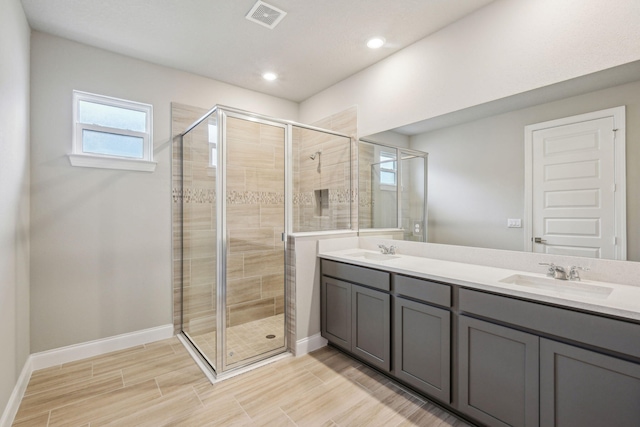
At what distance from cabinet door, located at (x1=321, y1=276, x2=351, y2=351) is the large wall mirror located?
89cm

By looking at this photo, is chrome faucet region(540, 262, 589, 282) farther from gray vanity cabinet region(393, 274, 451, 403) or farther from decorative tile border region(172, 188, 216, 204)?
decorative tile border region(172, 188, 216, 204)

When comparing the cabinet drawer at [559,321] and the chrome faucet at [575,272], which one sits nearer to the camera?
the cabinet drawer at [559,321]

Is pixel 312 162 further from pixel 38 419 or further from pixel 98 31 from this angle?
pixel 38 419

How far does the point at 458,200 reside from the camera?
231 cm

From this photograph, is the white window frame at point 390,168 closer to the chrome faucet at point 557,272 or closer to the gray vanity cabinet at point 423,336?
the gray vanity cabinet at point 423,336

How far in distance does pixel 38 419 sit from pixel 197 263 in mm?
1367

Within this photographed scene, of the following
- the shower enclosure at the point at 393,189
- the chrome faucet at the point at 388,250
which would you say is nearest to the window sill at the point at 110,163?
the shower enclosure at the point at 393,189

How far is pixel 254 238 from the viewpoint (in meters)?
2.77

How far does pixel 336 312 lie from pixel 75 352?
225cm

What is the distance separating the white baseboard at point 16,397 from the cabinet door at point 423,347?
237 cm

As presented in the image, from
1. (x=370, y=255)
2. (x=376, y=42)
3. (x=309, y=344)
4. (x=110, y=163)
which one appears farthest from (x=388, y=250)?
(x=110, y=163)

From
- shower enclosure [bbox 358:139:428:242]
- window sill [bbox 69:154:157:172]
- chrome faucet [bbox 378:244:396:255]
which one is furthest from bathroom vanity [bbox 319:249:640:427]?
window sill [bbox 69:154:157:172]

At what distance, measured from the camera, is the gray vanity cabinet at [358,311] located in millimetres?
2145

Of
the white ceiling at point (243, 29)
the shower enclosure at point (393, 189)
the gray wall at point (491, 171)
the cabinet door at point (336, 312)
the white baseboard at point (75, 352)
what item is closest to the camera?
the gray wall at point (491, 171)
